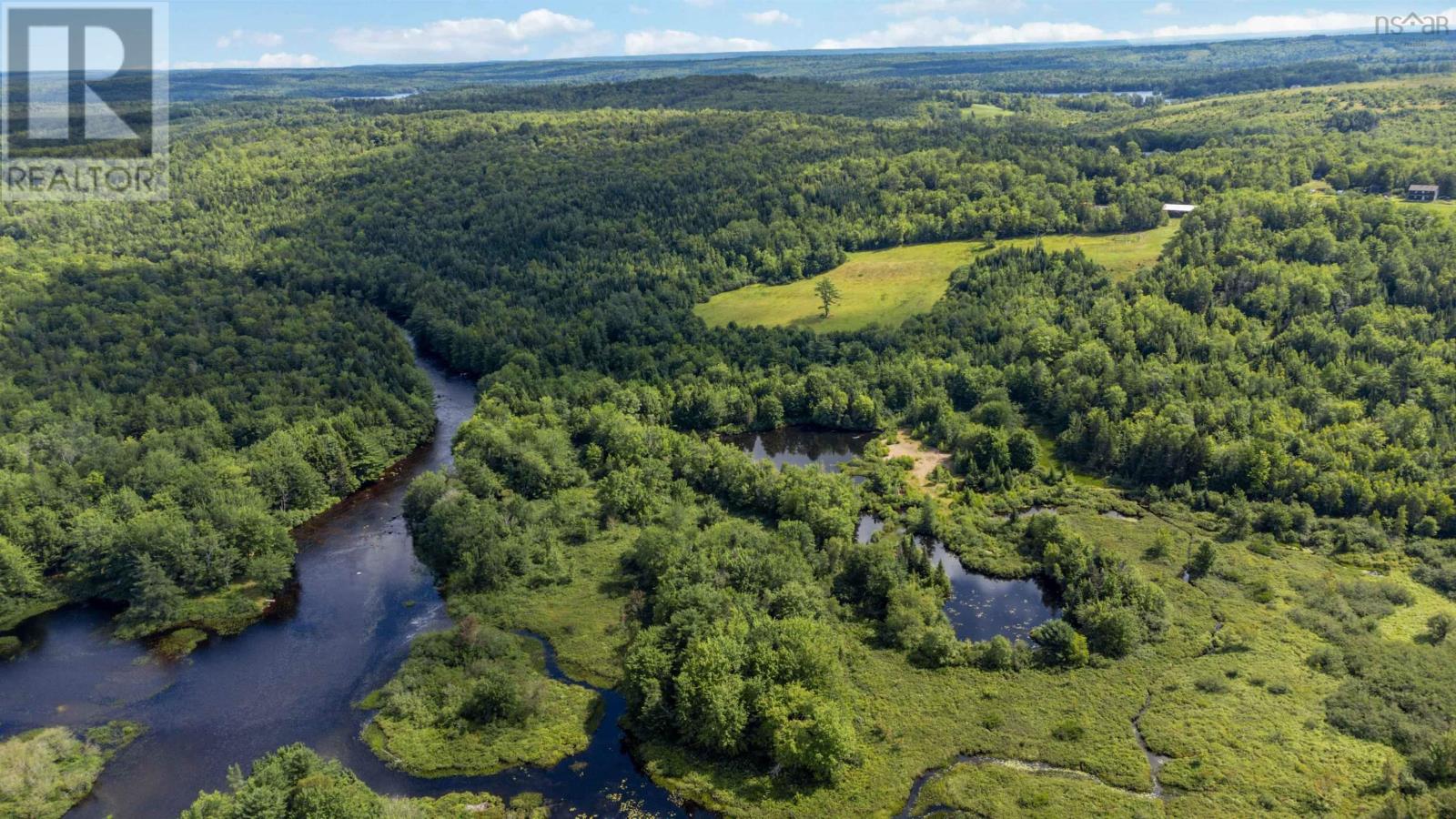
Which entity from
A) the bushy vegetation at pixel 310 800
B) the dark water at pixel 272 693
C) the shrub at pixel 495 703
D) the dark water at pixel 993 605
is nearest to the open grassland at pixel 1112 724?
the dark water at pixel 272 693

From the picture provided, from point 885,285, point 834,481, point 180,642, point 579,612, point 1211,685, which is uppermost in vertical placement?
point 885,285

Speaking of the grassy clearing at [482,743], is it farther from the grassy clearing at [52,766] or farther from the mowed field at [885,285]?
the mowed field at [885,285]

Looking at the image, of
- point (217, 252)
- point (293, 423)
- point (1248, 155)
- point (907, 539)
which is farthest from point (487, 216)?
point (1248, 155)

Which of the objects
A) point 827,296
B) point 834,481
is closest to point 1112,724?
point 834,481

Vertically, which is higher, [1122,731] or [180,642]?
[1122,731]

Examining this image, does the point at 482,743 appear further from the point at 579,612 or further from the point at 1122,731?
the point at 1122,731
